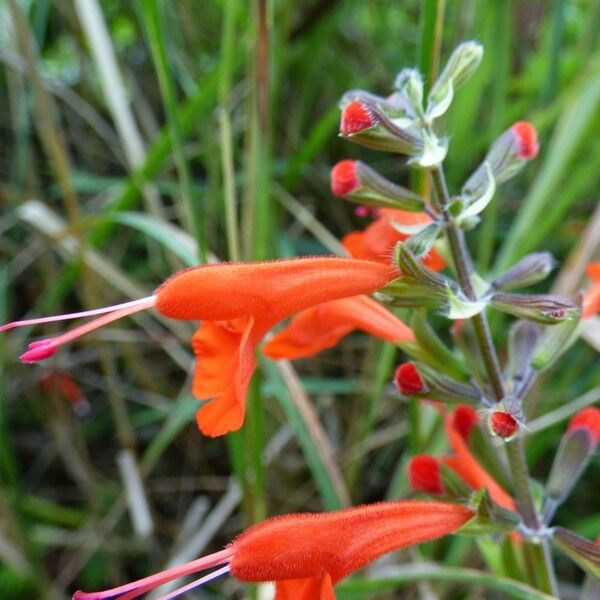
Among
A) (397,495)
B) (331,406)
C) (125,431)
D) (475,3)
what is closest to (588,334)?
(397,495)

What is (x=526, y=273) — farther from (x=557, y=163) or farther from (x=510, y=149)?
(x=557, y=163)

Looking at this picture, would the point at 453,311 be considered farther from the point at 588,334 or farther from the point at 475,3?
the point at 475,3

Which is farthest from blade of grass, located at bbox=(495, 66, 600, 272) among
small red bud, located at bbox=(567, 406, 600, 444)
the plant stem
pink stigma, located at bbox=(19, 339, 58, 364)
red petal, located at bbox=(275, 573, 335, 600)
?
pink stigma, located at bbox=(19, 339, 58, 364)

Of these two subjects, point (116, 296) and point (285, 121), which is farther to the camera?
point (285, 121)

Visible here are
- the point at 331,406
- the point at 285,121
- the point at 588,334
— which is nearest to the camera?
the point at 588,334

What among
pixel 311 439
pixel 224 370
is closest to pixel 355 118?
pixel 224 370

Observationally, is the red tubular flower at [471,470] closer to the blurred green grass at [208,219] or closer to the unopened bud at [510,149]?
the blurred green grass at [208,219]

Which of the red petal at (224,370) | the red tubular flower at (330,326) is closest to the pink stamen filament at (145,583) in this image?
the red petal at (224,370)
